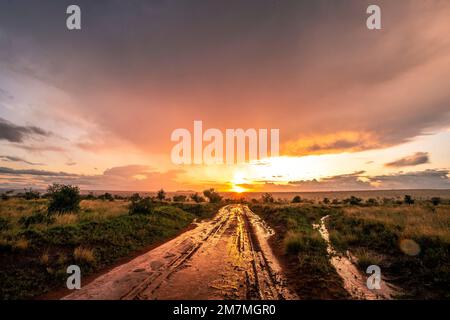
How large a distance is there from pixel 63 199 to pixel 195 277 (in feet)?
72.8

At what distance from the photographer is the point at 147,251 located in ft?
40.9

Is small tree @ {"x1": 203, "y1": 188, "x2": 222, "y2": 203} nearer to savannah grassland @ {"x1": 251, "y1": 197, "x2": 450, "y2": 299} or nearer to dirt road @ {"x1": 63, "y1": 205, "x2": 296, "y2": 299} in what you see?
savannah grassland @ {"x1": 251, "y1": 197, "x2": 450, "y2": 299}

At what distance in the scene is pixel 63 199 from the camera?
2402cm

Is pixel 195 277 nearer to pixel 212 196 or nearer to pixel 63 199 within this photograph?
pixel 63 199

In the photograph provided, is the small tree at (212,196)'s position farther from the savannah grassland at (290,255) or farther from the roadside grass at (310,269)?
the roadside grass at (310,269)

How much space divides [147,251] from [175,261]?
9.81 feet

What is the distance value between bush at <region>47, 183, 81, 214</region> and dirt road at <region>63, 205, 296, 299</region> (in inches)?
656

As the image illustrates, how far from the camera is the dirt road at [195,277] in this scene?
6740 mm

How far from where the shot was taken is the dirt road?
6740mm

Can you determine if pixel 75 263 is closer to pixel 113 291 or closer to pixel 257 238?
pixel 113 291

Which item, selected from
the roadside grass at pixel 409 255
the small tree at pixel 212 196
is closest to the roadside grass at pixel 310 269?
the roadside grass at pixel 409 255

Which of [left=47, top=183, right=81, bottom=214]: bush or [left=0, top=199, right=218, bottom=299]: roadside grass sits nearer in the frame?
[left=0, top=199, right=218, bottom=299]: roadside grass

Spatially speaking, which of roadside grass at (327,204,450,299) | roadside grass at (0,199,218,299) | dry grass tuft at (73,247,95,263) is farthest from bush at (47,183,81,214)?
roadside grass at (327,204,450,299)
